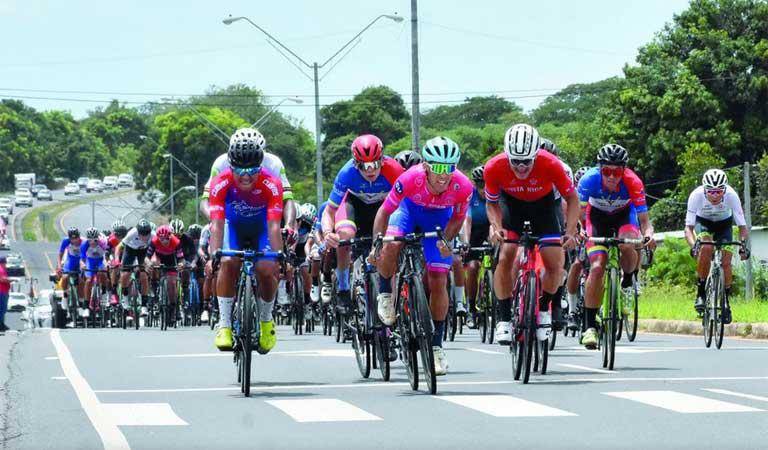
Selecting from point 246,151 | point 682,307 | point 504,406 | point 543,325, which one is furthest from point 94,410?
point 682,307

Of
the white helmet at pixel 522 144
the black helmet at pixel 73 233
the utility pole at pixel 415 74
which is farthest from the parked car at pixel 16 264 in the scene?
the white helmet at pixel 522 144

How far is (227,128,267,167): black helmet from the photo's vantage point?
44.1 ft

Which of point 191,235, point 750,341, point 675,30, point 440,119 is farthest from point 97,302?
point 440,119

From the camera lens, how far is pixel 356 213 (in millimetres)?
15922

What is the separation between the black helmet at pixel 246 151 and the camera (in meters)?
13.5

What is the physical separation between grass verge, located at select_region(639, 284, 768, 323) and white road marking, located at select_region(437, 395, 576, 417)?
409 inches

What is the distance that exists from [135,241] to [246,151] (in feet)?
57.7

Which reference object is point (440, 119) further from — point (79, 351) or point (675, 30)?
point (79, 351)

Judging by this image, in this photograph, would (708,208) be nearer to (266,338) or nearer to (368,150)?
(368,150)

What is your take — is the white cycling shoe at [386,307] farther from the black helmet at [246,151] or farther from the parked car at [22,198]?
the parked car at [22,198]

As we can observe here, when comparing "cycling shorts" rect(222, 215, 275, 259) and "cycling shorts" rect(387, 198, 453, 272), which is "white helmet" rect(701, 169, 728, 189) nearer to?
"cycling shorts" rect(387, 198, 453, 272)

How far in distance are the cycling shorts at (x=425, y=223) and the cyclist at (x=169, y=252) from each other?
16.8 m

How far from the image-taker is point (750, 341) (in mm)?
21062

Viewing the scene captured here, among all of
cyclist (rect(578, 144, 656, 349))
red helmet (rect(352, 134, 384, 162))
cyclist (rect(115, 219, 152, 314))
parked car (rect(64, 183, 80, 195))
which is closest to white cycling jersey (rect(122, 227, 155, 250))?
cyclist (rect(115, 219, 152, 314))
